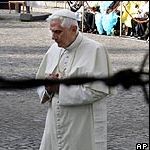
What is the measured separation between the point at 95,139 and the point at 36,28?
16.7m

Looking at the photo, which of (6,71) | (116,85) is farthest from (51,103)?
(6,71)

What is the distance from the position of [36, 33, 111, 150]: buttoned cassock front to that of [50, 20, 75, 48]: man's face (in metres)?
0.06

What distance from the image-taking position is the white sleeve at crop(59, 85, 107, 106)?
3.20 meters

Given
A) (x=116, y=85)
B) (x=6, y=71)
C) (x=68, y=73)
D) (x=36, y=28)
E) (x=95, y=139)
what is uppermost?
(x=116, y=85)

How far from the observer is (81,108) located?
3277mm

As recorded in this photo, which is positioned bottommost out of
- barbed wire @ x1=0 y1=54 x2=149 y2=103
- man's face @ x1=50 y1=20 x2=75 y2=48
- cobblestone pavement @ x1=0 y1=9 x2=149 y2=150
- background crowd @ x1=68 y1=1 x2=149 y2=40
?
background crowd @ x1=68 y1=1 x2=149 y2=40

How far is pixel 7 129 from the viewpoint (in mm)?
6191

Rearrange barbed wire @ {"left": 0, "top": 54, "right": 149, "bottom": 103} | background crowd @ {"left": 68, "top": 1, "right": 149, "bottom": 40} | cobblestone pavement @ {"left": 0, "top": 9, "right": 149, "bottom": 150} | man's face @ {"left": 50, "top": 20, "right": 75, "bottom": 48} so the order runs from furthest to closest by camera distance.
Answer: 1. background crowd @ {"left": 68, "top": 1, "right": 149, "bottom": 40}
2. cobblestone pavement @ {"left": 0, "top": 9, "right": 149, "bottom": 150}
3. man's face @ {"left": 50, "top": 20, "right": 75, "bottom": 48}
4. barbed wire @ {"left": 0, "top": 54, "right": 149, "bottom": 103}

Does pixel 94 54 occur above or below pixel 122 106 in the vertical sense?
above

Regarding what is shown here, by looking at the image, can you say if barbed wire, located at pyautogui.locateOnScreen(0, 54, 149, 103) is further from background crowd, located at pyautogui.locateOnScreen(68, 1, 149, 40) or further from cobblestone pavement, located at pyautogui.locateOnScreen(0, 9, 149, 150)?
background crowd, located at pyautogui.locateOnScreen(68, 1, 149, 40)

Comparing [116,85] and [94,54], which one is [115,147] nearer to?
[94,54]

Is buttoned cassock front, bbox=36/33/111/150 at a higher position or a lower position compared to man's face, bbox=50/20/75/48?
lower

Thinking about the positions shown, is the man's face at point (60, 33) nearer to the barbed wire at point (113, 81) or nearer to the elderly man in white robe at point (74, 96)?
the elderly man in white robe at point (74, 96)

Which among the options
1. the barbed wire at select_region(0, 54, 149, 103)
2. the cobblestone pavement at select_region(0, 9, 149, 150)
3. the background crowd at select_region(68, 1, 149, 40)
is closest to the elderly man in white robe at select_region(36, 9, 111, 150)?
the cobblestone pavement at select_region(0, 9, 149, 150)
